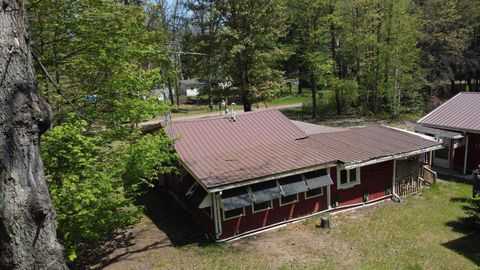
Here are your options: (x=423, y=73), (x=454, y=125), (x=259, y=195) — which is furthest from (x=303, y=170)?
(x=423, y=73)

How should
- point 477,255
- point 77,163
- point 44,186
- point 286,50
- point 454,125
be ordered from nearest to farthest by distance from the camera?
point 44,186
point 77,163
point 477,255
point 454,125
point 286,50

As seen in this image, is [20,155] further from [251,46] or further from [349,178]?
[251,46]

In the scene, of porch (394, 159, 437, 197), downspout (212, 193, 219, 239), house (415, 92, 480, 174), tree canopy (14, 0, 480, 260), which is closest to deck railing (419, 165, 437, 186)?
porch (394, 159, 437, 197)

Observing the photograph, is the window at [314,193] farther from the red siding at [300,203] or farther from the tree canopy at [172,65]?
the tree canopy at [172,65]

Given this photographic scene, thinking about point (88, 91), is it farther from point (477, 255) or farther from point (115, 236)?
point (477, 255)

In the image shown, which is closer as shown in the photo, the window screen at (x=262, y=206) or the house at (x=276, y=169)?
the house at (x=276, y=169)

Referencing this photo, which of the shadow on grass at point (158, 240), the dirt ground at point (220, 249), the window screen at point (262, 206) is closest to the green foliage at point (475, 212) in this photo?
the dirt ground at point (220, 249)
